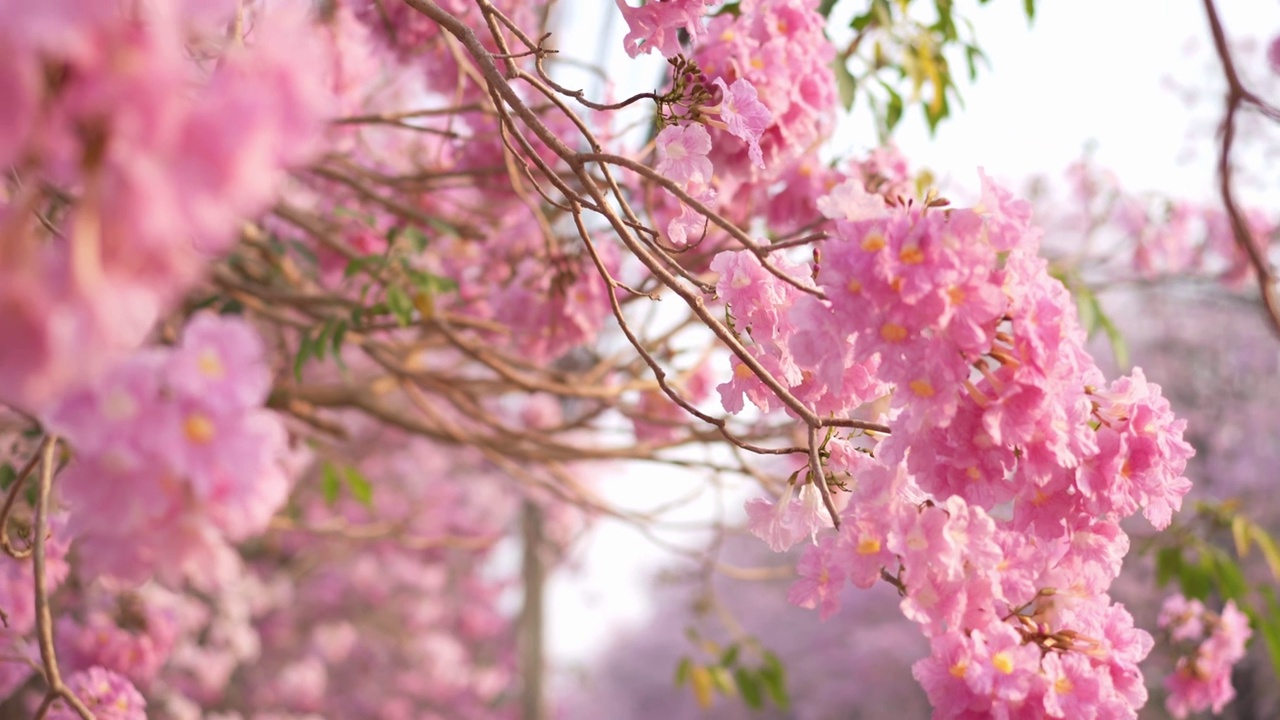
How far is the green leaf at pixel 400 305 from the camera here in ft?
5.73

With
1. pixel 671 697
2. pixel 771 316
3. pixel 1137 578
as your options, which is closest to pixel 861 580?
pixel 771 316

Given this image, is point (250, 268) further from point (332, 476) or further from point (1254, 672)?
point (1254, 672)

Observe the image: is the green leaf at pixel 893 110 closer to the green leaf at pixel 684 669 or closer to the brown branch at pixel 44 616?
the green leaf at pixel 684 669

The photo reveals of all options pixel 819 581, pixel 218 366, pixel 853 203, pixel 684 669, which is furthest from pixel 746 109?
pixel 684 669

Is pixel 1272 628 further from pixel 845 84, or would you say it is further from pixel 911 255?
pixel 911 255

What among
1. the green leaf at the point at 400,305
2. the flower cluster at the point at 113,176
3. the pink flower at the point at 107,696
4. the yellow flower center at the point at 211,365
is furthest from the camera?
the green leaf at the point at 400,305

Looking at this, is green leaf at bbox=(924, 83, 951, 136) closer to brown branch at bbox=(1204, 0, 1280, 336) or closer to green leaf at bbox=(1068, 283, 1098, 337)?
green leaf at bbox=(1068, 283, 1098, 337)

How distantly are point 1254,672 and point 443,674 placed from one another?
6.52 m

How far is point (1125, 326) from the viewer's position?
944 cm

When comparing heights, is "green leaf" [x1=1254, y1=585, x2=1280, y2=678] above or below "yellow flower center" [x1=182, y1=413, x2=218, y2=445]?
above

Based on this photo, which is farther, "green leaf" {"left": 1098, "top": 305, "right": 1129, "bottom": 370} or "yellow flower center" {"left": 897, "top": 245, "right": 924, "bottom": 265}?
"green leaf" {"left": 1098, "top": 305, "right": 1129, "bottom": 370}

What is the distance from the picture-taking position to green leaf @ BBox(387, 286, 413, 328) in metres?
1.75

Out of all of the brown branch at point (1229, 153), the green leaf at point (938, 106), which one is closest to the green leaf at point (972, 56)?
the green leaf at point (938, 106)

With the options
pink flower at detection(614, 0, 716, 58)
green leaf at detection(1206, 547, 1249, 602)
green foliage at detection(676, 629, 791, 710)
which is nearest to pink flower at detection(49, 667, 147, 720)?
pink flower at detection(614, 0, 716, 58)
